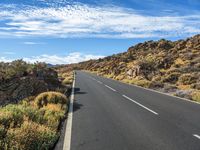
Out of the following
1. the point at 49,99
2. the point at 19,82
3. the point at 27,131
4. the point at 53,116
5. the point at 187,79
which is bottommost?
the point at 53,116

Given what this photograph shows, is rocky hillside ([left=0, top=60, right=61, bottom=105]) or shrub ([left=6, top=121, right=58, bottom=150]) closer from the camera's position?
shrub ([left=6, top=121, right=58, bottom=150])

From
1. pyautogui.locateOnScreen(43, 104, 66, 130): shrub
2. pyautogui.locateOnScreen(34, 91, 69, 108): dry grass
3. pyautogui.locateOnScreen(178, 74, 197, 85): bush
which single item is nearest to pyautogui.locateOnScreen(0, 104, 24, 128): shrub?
pyautogui.locateOnScreen(43, 104, 66, 130): shrub

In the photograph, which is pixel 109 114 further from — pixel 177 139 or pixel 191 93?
pixel 191 93

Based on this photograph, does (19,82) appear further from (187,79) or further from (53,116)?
(187,79)

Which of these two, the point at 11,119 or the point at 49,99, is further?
the point at 49,99

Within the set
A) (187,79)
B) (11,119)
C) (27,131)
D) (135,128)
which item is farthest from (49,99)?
(187,79)

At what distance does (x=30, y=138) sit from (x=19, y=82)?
13223 millimetres

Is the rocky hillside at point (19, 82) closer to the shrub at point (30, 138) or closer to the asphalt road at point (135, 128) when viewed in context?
the asphalt road at point (135, 128)

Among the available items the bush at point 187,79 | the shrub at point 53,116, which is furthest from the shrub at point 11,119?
the bush at point 187,79

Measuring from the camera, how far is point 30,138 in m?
6.98

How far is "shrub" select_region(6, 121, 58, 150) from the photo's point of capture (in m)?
6.62

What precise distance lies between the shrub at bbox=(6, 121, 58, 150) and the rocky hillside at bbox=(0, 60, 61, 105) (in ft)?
29.1

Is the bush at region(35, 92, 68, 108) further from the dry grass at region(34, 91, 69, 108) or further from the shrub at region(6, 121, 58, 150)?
the shrub at region(6, 121, 58, 150)

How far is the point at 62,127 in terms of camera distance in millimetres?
9578
